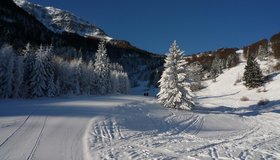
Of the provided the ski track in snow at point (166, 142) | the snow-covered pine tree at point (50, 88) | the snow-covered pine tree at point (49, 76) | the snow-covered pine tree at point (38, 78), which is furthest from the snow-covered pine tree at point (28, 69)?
the ski track in snow at point (166, 142)

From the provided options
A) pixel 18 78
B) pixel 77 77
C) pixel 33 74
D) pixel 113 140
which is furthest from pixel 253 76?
pixel 113 140

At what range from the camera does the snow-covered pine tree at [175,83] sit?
3434cm

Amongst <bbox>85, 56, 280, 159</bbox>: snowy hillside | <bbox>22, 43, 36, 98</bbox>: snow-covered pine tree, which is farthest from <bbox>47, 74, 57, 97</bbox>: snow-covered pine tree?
<bbox>85, 56, 280, 159</bbox>: snowy hillside

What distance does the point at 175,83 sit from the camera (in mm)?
34750

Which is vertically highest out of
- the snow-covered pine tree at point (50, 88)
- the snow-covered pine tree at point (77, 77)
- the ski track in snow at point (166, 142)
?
the snow-covered pine tree at point (77, 77)

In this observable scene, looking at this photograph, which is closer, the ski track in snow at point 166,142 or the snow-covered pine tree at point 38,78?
the ski track in snow at point 166,142

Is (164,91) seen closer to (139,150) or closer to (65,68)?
(139,150)

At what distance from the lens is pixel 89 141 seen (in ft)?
48.0

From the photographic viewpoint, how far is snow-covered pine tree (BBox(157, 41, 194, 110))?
3434 centimetres

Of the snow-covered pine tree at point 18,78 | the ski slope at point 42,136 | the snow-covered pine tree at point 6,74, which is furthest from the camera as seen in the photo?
the snow-covered pine tree at point 18,78

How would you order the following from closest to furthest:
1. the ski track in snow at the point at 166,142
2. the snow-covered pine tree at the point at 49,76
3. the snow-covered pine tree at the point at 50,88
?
the ski track in snow at the point at 166,142
the snow-covered pine tree at the point at 50,88
the snow-covered pine tree at the point at 49,76

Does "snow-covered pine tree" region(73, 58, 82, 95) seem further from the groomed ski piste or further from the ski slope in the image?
the ski slope

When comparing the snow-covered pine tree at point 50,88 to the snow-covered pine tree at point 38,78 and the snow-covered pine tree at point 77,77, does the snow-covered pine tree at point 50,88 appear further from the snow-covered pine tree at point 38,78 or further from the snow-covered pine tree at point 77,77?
the snow-covered pine tree at point 77,77

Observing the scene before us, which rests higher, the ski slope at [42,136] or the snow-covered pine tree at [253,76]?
the snow-covered pine tree at [253,76]
